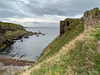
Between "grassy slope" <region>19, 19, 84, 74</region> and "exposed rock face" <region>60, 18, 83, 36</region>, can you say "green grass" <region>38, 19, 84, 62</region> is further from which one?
"exposed rock face" <region>60, 18, 83, 36</region>

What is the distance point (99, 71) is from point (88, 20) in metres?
16.2

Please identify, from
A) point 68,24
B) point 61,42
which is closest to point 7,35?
point 68,24

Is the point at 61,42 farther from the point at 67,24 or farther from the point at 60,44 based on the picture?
the point at 67,24

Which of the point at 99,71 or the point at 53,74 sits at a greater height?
the point at 99,71

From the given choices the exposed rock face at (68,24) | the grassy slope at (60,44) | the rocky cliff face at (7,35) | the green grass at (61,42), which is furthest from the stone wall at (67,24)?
the rocky cliff face at (7,35)

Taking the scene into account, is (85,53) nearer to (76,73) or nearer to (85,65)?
(85,65)

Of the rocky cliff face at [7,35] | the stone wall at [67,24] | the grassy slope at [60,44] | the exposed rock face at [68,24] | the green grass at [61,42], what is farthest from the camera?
the rocky cliff face at [7,35]

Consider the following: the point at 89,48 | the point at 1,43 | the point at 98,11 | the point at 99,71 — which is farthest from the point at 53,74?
the point at 1,43

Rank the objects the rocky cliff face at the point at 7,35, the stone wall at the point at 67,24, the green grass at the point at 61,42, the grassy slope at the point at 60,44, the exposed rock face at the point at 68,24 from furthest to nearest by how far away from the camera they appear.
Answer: the rocky cliff face at the point at 7,35
the stone wall at the point at 67,24
the exposed rock face at the point at 68,24
the green grass at the point at 61,42
the grassy slope at the point at 60,44

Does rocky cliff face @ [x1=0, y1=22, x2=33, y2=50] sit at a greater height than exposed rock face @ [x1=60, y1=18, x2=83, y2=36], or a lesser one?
lesser

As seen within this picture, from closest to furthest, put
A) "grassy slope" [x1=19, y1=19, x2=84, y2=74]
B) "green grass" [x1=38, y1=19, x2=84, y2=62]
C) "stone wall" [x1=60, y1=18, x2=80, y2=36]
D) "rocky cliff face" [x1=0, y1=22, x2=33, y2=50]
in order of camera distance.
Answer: "grassy slope" [x1=19, y1=19, x2=84, y2=74]
"green grass" [x1=38, y1=19, x2=84, y2=62]
"stone wall" [x1=60, y1=18, x2=80, y2=36]
"rocky cliff face" [x1=0, y1=22, x2=33, y2=50]

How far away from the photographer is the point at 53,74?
193 inches

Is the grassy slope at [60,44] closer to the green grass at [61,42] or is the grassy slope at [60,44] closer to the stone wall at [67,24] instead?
the green grass at [61,42]

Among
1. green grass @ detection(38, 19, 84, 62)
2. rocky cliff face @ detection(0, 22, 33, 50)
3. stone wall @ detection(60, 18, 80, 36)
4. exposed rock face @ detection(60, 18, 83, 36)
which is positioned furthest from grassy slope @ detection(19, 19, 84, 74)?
rocky cliff face @ detection(0, 22, 33, 50)
